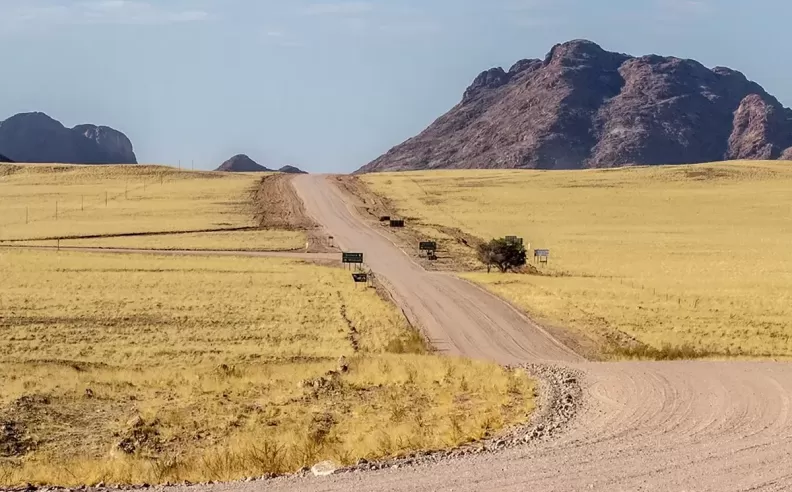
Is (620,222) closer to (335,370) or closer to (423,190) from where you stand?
(423,190)

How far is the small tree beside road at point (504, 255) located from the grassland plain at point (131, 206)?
16.6 metres

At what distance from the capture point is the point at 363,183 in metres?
115

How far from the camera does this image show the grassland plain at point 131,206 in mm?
66812

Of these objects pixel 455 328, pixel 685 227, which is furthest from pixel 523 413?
pixel 685 227

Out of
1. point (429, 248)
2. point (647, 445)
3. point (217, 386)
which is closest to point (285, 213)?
point (429, 248)

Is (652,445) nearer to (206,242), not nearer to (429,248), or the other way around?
(429,248)

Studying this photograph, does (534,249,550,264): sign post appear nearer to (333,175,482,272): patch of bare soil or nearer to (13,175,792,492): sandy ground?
(333,175,482,272): patch of bare soil

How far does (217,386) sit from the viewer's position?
865 inches

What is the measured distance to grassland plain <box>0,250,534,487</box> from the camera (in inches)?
575

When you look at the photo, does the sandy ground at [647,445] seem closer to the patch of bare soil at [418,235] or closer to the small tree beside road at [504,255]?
the small tree beside road at [504,255]

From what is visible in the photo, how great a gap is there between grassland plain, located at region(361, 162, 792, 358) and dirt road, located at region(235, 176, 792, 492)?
7.47m

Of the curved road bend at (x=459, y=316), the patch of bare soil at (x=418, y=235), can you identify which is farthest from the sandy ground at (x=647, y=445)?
the patch of bare soil at (x=418, y=235)

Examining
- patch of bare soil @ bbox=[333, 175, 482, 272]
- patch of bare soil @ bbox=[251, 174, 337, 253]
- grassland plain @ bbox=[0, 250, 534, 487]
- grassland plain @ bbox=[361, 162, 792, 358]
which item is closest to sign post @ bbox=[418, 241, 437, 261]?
patch of bare soil @ bbox=[333, 175, 482, 272]

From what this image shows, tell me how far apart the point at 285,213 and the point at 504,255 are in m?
36.9
